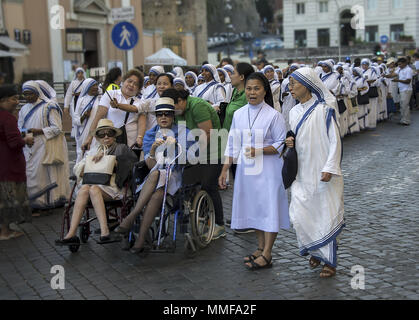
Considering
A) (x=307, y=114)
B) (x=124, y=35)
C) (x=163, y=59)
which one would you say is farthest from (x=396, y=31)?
(x=307, y=114)

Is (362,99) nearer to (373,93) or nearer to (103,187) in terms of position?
(373,93)

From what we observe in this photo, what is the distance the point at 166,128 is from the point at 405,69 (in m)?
13.9

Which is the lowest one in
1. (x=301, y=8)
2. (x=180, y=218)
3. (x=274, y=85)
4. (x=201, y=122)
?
(x=180, y=218)

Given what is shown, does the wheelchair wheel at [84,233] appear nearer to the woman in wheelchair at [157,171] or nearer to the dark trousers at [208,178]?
the woman in wheelchair at [157,171]

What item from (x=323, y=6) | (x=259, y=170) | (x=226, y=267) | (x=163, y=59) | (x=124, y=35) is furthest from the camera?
(x=323, y=6)

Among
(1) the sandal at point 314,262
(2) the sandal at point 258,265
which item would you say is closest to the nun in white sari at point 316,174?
(1) the sandal at point 314,262

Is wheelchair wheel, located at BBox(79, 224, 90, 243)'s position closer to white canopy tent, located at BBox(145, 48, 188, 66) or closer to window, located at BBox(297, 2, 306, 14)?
white canopy tent, located at BBox(145, 48, 188, 66)

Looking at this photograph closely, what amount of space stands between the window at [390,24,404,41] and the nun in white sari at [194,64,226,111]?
2991 inches

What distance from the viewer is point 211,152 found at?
743cm

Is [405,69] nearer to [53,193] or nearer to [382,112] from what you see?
[382,112]

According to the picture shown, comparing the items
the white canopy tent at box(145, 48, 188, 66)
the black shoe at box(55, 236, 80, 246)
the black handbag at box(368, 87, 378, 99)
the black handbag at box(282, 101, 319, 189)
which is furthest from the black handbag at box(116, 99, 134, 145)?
the white canopy tent at box(145, 48, 188, 66)

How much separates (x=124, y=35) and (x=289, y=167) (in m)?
8.40

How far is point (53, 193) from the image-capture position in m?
9.61

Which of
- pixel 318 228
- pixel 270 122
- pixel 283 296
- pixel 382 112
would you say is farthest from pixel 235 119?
pixel 382 112
